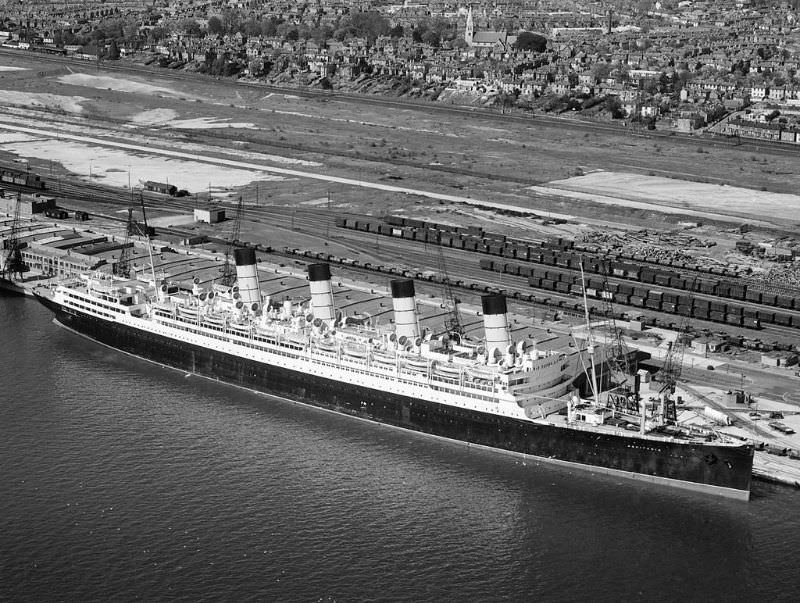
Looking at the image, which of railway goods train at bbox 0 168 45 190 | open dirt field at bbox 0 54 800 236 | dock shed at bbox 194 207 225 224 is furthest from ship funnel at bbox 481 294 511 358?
railway goods train at bbox 0 168 45 190

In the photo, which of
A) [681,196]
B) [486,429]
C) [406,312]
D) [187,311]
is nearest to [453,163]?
[681,196]

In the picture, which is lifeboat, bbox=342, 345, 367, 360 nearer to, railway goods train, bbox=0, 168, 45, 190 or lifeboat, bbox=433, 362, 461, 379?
lifeboat, bbox=433, 362, 461, 379

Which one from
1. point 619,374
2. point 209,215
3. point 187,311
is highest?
point 209,215

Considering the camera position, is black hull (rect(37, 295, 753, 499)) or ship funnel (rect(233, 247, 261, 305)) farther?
ship funnel (rect(233, 247, 261, 305))

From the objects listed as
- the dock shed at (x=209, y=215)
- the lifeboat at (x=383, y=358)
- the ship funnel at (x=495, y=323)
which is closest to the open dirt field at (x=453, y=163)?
the dock shed at (x=209, y=215)

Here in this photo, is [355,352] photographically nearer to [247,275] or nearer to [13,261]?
[247,275]

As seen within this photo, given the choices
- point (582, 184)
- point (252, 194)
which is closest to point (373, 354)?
point (252, 194)

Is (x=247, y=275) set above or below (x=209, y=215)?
above
